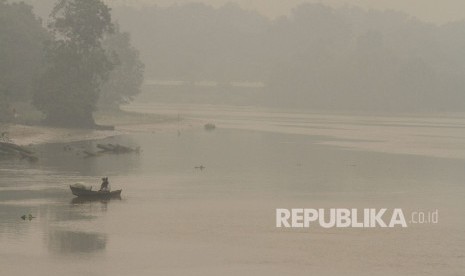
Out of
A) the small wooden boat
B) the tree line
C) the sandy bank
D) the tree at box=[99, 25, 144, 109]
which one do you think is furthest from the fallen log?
the tree at box=[99, 25, 144, 109]

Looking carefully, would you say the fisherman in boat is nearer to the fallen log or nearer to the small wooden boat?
the small wooden boat

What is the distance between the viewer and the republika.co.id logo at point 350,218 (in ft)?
225

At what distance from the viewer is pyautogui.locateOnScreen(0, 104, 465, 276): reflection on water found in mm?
54094

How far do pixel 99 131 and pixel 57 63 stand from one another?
35.0 feet

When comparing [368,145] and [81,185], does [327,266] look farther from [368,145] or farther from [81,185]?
[368,145]

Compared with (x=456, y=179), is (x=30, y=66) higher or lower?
higher

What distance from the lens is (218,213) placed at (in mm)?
72125

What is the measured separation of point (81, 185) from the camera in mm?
75062

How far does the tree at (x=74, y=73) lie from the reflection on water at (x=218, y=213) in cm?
1551

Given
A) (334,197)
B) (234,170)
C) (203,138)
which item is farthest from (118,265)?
(203,138)

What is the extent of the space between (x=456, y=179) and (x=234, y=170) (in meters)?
21.9

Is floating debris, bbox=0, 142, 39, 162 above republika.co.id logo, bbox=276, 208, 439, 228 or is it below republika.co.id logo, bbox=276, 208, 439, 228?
above

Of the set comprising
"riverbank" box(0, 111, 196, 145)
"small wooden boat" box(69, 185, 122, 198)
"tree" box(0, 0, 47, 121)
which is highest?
"tree" box(0, 0, 47, 121)

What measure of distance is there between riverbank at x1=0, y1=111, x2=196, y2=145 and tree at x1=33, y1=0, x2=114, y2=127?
2.90 metres
